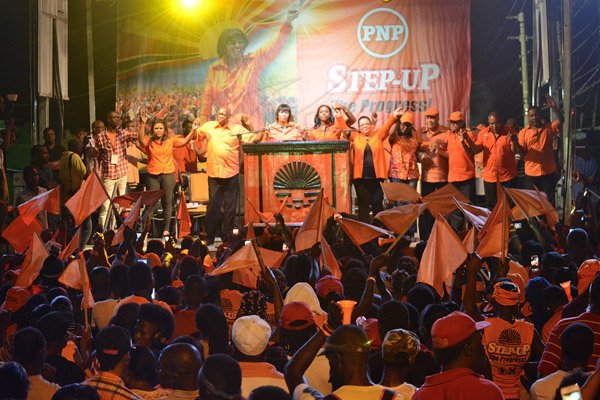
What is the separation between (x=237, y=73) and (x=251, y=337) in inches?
535

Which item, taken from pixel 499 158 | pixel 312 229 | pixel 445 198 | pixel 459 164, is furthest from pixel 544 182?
pixel 312 229

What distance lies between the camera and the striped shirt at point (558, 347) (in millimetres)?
5160

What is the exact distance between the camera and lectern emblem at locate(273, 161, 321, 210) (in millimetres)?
13945

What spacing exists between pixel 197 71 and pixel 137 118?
149cm

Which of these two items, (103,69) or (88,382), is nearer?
(88,382)

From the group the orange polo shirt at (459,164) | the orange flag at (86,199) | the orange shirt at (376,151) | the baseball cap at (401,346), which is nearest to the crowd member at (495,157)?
the orange polo shirt at (459,164)

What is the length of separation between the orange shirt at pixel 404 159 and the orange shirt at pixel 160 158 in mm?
3503

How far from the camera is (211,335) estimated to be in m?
5.59

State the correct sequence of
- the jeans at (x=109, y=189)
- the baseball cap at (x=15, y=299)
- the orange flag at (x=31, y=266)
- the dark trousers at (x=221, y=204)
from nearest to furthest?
the baseball cap at (x=15, y=299) < the orange flag at (x=31, y=266) < the dark trousers at (x=221, y=204) < the jeans at (x=109, y=189)

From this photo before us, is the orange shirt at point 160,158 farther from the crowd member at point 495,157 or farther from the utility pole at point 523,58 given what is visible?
the utility pole at point 523,58

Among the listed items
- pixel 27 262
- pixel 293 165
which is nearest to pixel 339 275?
pixel 27 262

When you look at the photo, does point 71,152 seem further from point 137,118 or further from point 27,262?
point 27,262

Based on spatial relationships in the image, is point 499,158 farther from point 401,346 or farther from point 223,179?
point 401,346

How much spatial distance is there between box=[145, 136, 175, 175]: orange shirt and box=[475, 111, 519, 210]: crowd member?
4.82m
